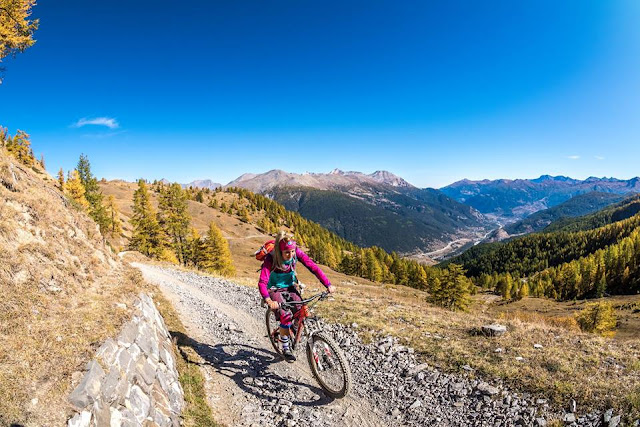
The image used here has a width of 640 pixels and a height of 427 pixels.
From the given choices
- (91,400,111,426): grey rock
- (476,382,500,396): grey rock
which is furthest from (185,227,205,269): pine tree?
(476,382,500,396): grey rock

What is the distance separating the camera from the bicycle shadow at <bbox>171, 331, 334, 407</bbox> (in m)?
8.54

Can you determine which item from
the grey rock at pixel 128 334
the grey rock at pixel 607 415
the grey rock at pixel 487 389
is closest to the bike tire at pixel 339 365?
the grey rock at pixel 487 389

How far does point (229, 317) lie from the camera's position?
1487 cm

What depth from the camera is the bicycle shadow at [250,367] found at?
8.54 metres

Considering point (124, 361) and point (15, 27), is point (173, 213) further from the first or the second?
point (124, 361)

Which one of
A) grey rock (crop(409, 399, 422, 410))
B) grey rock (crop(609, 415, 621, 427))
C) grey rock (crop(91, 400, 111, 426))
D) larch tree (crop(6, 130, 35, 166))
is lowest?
grey rock (crop(409, 399, 422, 410))

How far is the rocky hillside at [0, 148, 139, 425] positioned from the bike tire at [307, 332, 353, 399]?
16.5ft

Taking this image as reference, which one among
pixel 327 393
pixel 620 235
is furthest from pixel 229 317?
pixel 620 235

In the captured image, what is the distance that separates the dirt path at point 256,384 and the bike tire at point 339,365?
0.90 ft

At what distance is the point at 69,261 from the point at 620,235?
850 feet

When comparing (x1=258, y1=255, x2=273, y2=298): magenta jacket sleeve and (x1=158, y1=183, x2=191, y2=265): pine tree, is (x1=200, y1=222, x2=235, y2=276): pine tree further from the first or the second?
(x1=258, y1=255, x2=273, y2=298): magenta jacket sleeve

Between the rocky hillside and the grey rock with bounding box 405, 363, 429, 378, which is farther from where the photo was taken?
the grey rock with bounding box 405, 363, 429, 378

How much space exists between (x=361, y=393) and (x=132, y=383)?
18.9 ft

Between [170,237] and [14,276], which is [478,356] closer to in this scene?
[14,276]
